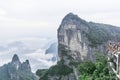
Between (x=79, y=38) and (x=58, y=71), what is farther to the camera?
(x=79, y=38)

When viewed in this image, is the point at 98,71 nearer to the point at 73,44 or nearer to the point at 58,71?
the point at 58,71

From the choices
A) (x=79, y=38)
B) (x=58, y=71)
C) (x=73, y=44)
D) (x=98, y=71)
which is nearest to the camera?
(x=98, y=71)

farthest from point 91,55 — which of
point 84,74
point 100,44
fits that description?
point 84,74

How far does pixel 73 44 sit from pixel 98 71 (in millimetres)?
120109

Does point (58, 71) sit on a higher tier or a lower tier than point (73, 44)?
lower

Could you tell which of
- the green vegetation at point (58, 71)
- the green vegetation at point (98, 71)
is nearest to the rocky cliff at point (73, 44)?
the green vegetation at point (58, 71)

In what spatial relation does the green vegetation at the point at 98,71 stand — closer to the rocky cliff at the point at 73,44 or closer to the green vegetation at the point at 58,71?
the rocky cliff at the point at 73,44

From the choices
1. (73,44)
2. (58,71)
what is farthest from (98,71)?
(73,44)

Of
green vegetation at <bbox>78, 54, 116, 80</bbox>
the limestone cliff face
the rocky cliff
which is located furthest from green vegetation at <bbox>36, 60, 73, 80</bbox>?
green vegetation at <bbox>78, 54, 116, 80</bbox>

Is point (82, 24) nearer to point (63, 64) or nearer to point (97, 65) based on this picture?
point (63, 64)

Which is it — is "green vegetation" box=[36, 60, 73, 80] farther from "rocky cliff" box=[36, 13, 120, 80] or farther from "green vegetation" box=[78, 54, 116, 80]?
"green vegetation" box=[78, 54, 116, 80]

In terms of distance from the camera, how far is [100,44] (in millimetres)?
175125

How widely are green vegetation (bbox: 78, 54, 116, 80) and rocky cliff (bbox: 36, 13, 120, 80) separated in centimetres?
10856

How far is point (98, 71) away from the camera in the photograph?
62656mm
